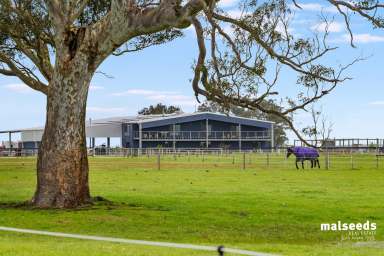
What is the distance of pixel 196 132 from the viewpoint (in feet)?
279

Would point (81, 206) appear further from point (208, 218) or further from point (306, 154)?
point (306, 154)

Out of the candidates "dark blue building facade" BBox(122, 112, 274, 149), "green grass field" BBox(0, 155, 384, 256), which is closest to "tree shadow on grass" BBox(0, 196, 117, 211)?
"green grass field" BBox(0, 155, 384, 256)

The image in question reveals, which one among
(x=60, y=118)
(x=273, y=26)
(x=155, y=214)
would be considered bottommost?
(x=155, y=214)

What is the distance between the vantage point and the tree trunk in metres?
17.2

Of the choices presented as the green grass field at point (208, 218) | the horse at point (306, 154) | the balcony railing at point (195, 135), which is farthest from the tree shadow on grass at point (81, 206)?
the balcony railing at point (195, 135)

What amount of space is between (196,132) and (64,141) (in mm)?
68071

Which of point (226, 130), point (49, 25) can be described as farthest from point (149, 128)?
point (49, 25)

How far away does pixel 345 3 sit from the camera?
17.9m

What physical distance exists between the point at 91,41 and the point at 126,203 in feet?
15.4

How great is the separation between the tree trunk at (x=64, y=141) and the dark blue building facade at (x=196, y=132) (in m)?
64.9

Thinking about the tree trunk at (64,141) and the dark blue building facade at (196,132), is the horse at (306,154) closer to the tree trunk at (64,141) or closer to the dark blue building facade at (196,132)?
the tree trunk at (64,141)

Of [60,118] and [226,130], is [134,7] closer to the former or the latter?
[60,118]

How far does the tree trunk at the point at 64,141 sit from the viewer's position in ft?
56.3

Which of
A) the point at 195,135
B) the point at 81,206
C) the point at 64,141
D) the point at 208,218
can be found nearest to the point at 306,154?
the point at 81,206
